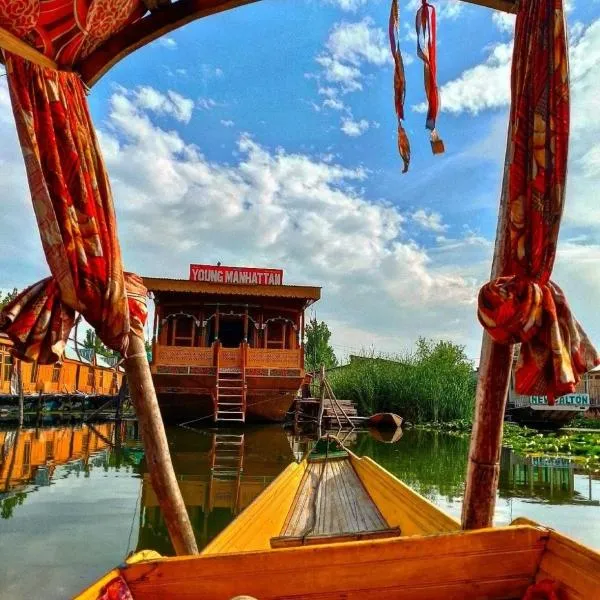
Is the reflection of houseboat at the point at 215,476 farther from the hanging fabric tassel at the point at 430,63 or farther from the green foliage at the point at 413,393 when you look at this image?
the green foliage at the point at 413,393

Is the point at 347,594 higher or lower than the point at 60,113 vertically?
lower

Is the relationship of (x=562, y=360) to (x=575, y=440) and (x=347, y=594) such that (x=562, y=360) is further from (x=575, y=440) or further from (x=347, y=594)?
(x=575, y=440)

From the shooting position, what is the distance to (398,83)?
296 centimetres

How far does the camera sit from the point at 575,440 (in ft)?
54.9

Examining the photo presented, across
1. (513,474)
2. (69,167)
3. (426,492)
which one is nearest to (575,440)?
(513,474)

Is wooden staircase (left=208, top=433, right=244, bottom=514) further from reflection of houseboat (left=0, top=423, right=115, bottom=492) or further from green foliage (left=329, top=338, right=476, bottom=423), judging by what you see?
green foliage (left=329, top=338, right=476, bottom=423)

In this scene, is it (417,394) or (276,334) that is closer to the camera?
(276,334)

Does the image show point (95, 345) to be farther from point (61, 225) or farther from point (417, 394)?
point (417, 394)

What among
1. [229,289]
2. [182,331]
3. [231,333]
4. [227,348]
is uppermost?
[229,289]

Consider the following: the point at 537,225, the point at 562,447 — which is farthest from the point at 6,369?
the point at 537,225

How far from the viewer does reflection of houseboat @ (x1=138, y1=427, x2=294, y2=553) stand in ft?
21.6

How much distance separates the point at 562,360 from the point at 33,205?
2.40 m

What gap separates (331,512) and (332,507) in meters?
0.22

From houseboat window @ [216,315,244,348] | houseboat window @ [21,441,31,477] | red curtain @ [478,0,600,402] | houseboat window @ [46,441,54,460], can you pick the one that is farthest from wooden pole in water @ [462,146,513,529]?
houseboat window @ [216,315,244,348]
